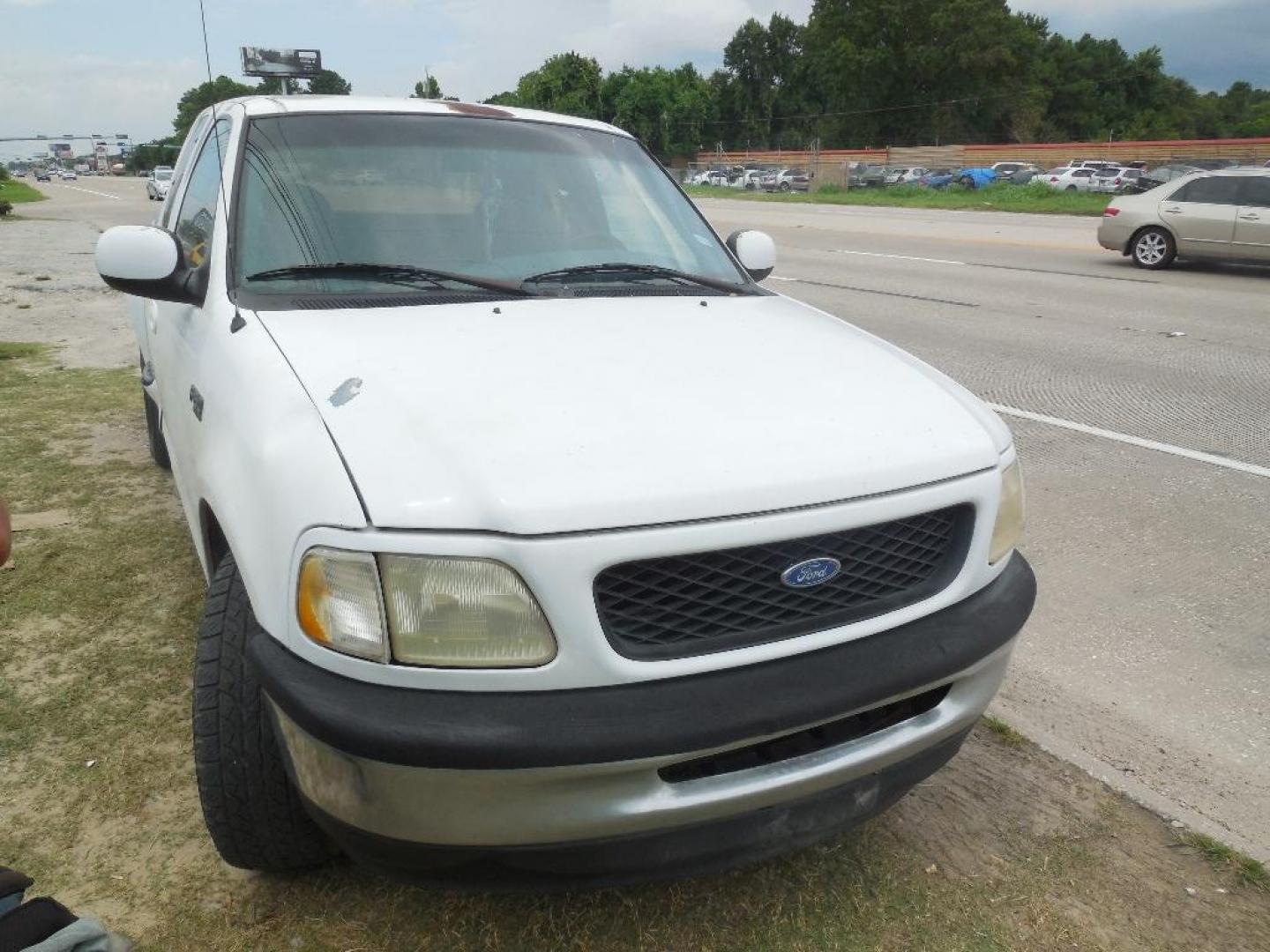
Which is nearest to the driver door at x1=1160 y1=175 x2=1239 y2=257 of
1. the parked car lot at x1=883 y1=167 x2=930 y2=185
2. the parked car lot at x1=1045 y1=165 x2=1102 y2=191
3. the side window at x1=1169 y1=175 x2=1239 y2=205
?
the side window at x1=1169 y1=175 x2=1239 y2=205

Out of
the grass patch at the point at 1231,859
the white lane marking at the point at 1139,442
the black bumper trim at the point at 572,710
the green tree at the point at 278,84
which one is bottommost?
the grass patch at the point at 1231,859

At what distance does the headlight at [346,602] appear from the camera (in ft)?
5.72

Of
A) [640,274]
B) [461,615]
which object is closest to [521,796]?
[461,615]

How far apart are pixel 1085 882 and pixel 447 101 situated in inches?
123

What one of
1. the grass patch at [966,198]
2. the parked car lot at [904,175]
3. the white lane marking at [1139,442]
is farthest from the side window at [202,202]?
the parked car lot at [904,175]

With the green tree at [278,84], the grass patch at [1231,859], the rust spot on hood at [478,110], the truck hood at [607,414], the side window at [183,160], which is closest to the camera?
Answer: the truck hood at [607,414]

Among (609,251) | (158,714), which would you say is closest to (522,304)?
(609,251)

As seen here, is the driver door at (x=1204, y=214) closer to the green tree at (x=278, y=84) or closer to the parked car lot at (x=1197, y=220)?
the parked car lot at (x=1197, y=220)

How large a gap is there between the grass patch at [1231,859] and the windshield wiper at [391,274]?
2.23 meters

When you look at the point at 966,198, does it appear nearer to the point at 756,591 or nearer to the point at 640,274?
the point at 640,274

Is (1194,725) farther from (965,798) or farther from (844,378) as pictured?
(844,378)

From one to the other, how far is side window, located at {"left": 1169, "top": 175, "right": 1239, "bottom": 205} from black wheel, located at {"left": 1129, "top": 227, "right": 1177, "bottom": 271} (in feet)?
1.69

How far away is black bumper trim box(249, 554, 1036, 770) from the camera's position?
5.53 ft

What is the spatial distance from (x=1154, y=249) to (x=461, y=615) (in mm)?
15310
